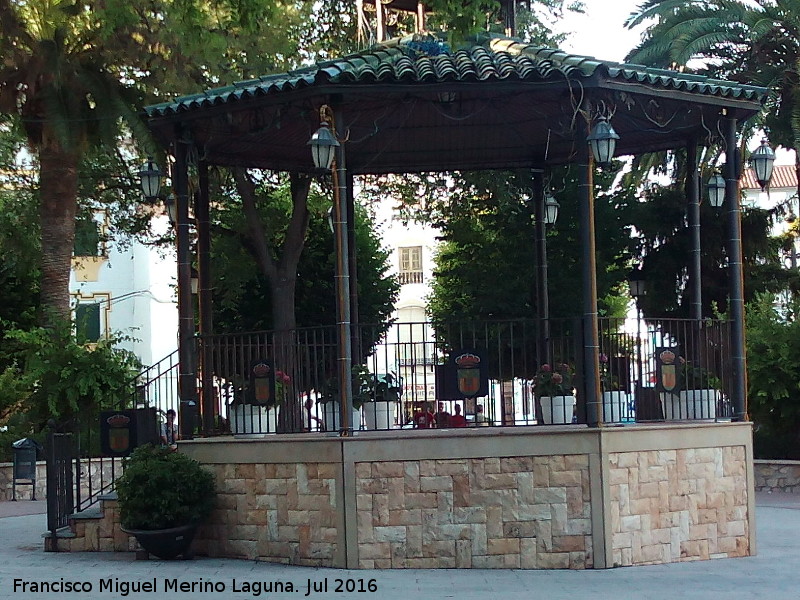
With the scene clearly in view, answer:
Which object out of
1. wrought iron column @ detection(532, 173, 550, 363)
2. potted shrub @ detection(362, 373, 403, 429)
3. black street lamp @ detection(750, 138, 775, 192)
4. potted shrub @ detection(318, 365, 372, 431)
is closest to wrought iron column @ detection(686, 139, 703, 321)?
black street lamp @ detection(750, 138, 775, 192)

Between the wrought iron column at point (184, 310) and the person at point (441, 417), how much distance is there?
278 cm

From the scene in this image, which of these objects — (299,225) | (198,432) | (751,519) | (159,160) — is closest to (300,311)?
(299,225)

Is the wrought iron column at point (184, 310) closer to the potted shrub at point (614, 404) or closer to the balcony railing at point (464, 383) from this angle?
the balcony railing at point (464, 383)

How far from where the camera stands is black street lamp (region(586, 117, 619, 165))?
11773mm

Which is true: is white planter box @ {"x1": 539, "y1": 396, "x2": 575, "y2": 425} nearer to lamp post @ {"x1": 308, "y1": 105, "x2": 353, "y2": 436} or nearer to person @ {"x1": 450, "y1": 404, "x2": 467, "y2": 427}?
person @ {"x1": 450, "y1": 404, "x2": 467, "y2": 427}

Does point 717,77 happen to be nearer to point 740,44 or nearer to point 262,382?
point 740,44

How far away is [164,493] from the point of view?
1224 centimetres

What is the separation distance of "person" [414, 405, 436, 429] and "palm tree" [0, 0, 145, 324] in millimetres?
11693

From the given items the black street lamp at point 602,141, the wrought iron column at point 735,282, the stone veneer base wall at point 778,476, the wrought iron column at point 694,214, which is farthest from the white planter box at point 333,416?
the stone veneer base wall at point 778,476

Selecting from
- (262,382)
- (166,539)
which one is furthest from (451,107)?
(166,539)

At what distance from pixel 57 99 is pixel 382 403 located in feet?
41.8

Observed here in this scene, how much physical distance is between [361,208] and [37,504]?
13.3 meters

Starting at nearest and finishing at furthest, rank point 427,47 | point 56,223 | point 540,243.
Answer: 1. point 427,47
2. point 540,243
3. point 56,223

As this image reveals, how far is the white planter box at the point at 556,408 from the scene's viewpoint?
41.0ft
